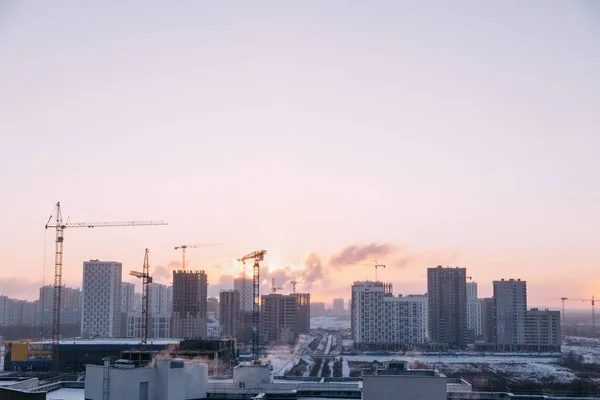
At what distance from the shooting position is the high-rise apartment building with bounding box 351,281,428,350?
283 ft

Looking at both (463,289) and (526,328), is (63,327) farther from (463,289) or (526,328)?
(526,328)

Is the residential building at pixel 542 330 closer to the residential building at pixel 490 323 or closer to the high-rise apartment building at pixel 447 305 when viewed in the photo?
the residential building at pixel 490 323

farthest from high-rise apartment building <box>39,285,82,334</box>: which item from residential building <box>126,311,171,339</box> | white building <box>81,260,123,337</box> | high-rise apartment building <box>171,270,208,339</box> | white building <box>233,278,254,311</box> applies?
high-rise apartment building <box>171,270,208,339</box>

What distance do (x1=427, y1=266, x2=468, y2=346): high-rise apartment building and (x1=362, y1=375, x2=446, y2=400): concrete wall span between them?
257 feet

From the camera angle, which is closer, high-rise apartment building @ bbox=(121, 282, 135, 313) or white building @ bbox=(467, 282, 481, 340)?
white building @ bbox=(467, 282, 481, 340)

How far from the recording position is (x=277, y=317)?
323 ft

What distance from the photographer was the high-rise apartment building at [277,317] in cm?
9701

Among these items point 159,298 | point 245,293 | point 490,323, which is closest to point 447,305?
point 490,323

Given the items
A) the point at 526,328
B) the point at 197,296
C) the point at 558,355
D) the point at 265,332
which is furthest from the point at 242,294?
the point at 558,355

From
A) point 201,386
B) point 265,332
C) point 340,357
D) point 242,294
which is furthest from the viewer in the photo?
point 242,294

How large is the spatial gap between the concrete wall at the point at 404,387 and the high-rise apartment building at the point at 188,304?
7157 cm

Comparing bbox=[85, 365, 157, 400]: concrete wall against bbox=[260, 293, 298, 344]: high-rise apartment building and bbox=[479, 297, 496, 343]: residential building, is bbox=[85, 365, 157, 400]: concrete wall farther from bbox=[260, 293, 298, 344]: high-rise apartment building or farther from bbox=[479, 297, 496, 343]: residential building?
bbox=[479, 297, 496, 343]: residential building

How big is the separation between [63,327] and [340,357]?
57220 millimetres

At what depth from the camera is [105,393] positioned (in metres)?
16.2
